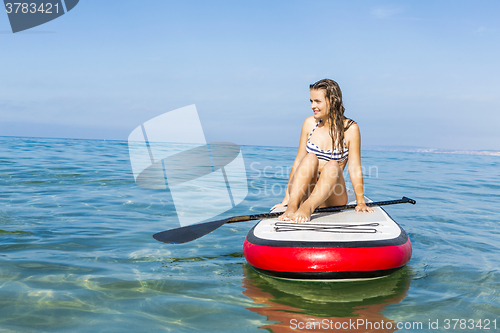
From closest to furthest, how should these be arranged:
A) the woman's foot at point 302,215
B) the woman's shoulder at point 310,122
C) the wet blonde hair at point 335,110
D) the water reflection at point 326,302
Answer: the water reflection at point 326,302 < the woman's foot at point 302,215 < the wet blonde hair at point 335,110 < the woman's shoulder at point 310,122

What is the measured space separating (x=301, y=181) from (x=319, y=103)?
78cm

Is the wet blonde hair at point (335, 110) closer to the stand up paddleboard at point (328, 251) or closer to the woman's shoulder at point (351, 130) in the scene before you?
the woman's shoulder at point (351, 130)

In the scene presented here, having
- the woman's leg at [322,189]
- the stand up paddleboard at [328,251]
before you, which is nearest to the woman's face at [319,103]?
the woman's leg at [322,189]

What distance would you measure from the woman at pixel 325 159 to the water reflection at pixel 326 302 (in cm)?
61

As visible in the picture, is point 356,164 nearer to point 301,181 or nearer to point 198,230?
point 301,181

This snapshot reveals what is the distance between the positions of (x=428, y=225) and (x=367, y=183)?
4397mm

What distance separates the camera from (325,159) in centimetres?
374

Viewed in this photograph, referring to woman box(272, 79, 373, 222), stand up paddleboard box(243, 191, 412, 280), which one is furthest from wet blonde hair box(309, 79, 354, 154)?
stand up paddleboard box(243, 191, 412, 280)

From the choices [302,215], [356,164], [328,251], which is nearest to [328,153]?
[356,164]

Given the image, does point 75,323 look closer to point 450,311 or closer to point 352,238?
point 352,238

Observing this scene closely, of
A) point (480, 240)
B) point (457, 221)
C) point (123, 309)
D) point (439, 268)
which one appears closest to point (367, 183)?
point (457, 221)

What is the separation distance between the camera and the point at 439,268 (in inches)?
142

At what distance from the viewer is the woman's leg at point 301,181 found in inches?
→ 134

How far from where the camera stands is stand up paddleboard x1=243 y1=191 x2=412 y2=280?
285 centimetres
